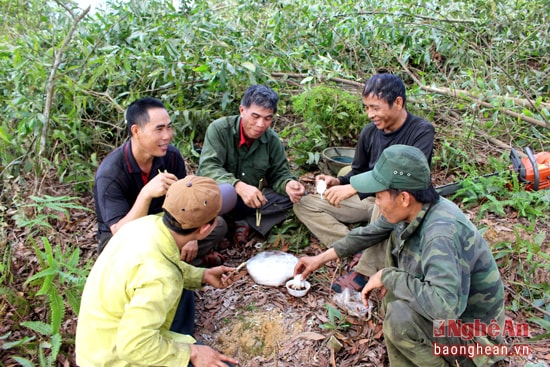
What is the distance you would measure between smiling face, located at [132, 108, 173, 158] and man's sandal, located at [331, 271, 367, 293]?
1.75 meters

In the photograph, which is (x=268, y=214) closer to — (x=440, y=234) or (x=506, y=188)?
(x=440, y=234)

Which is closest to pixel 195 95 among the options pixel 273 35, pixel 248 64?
pixel 248 64

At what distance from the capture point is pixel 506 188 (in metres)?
4.12

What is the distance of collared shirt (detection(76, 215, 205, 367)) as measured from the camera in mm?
1840

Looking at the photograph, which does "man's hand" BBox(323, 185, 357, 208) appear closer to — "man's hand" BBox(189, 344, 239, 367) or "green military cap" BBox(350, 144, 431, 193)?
"green military cap" BBox(350, 144, 431, 193)

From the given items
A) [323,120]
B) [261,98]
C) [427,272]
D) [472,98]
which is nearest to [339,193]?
[261,98]

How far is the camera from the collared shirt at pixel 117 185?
9.51 ft

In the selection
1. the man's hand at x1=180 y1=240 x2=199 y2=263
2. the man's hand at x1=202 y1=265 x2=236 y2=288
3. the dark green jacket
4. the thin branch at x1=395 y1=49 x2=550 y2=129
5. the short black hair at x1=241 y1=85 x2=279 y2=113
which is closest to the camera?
the man's hand at x1=202 y1=265 x2=236 y2=288

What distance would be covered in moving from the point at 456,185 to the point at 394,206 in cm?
221

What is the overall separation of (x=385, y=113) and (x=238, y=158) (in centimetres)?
143

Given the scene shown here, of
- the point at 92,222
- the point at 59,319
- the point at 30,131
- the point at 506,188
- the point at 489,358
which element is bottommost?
the point at 506,188

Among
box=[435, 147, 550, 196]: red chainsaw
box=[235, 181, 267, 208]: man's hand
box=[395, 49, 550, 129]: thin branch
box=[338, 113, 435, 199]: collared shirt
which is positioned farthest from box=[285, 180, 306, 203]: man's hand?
box=[395, 49, 550, 129]: thin branch

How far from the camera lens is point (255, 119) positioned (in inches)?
140

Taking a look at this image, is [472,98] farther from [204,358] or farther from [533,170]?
[204,358]
